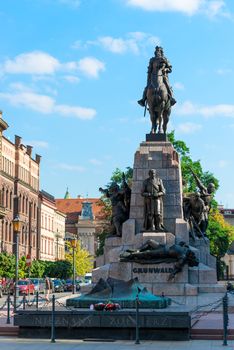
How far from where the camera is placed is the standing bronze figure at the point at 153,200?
81.8ft

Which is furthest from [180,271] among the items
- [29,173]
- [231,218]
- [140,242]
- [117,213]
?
[231,218]

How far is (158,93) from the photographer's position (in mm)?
26938

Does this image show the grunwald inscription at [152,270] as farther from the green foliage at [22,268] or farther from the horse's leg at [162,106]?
the green foliage at [22,268]

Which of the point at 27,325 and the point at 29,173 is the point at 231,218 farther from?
the point at 27,325

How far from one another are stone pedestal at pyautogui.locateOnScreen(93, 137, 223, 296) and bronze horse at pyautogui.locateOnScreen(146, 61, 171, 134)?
743 mm

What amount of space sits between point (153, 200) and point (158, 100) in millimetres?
4303

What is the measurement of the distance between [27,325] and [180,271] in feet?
27.3

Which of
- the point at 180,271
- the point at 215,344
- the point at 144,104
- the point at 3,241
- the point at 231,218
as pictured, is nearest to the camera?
the point at 215,344

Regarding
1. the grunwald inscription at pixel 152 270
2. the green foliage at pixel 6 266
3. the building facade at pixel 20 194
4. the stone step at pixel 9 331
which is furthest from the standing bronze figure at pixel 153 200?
the building facade at pixel 20 194

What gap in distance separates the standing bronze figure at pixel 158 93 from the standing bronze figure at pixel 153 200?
296 cm

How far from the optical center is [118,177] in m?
57.8

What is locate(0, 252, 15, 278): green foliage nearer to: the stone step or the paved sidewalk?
the stone step

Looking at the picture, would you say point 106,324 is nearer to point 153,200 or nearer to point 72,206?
point 153,200

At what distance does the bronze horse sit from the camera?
27.0 metres
